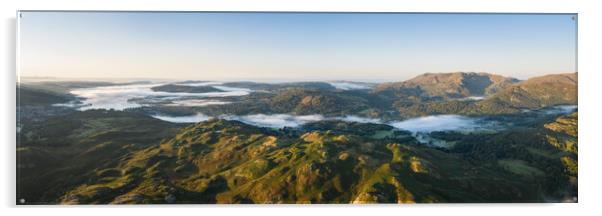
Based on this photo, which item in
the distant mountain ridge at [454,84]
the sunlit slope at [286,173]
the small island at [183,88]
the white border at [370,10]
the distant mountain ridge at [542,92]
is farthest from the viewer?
the distant mountain ridge at [454,84]

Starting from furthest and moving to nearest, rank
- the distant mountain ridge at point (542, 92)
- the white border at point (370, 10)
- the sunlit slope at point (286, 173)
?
the distant mountain ridge at point (542, 92) → the sunlit slope at point (286, 173) → the white border at point (370, 10)

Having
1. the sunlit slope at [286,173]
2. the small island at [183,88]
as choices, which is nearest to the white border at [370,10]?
the sunlit slope at [286,173]

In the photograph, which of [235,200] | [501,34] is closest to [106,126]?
[235,200]

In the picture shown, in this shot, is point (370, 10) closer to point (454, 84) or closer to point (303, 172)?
point (454, 84)

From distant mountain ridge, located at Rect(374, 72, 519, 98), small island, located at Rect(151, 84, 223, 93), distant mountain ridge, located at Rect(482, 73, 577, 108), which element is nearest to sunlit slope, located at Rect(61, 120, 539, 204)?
small island, located at Rect(151, 84, 223, 93)

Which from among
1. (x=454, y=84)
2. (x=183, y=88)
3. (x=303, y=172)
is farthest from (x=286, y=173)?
(x=454, y=84)

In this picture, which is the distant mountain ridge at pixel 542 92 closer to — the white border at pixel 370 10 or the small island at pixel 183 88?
the white border at pixel 370 10

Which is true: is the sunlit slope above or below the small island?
below

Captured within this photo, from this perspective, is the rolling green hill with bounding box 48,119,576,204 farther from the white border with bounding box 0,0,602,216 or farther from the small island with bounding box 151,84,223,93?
the small island with bounding box 151,84,223,93
